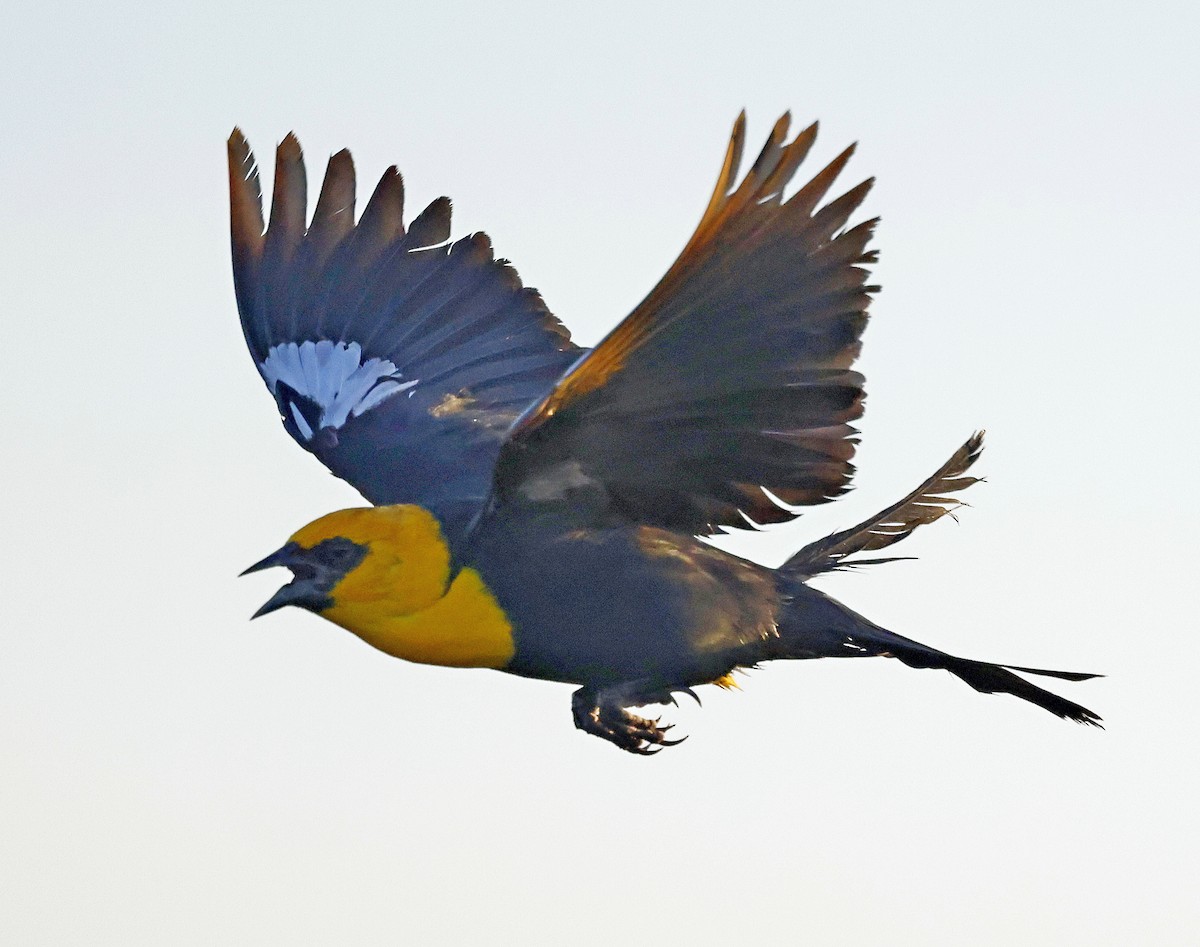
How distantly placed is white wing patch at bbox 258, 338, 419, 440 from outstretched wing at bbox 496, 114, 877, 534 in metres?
2.53

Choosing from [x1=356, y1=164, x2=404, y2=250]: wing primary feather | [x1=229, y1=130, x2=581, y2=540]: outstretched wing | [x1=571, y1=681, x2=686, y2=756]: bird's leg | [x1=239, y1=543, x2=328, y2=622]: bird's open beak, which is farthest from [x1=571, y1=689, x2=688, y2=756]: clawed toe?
[x1=356, y1=164, x2=404, y2=250]: wing primary feather

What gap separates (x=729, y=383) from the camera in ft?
23.5

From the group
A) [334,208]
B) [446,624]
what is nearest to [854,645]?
[446,624]

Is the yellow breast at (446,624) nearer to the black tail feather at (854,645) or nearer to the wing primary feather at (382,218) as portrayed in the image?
the black tail feather at (854,645)

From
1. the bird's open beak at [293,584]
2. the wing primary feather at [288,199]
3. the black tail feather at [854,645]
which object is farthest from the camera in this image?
the wing primary feather at [288,199]

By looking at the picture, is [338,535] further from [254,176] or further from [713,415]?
[254,176]

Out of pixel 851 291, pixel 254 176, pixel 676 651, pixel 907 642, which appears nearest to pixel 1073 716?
pixel 907 642

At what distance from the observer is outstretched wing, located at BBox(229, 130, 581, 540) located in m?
9.74

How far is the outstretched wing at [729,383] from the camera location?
6.72 m

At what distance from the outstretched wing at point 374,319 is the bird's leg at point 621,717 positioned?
225 centimetres

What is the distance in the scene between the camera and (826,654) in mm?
8023

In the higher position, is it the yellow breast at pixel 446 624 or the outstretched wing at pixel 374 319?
the outstretched wing at pixel 374 319

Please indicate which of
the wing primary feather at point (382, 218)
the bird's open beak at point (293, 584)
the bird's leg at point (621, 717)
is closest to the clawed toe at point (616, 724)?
the bird's leg at point (621, 717)

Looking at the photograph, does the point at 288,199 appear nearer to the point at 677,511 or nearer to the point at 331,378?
the point at 331,378
